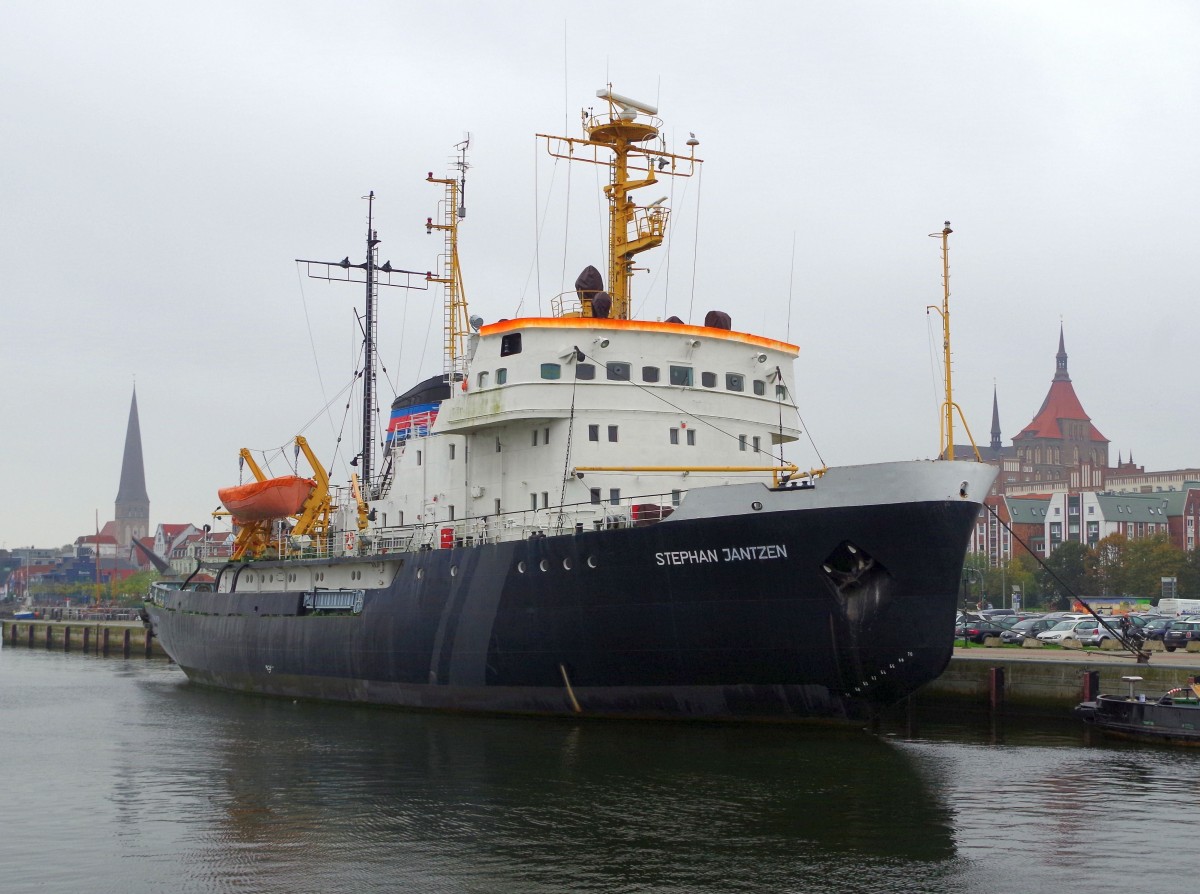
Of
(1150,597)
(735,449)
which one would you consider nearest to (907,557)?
(735,449)

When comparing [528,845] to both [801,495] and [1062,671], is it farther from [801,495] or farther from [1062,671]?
[1062,671]

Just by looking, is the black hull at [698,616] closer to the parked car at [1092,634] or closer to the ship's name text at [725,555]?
Answer: the ship's name text at [725,555]

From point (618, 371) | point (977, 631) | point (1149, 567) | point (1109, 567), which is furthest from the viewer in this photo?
point (1109, 567)

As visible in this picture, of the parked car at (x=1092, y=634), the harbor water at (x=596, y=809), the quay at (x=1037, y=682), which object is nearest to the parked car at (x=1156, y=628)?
the parked car at (x=1092, y=634)

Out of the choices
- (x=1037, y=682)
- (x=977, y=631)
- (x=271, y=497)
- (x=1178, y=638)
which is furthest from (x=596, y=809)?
(x=977, y=631)

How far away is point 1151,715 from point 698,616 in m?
8.44

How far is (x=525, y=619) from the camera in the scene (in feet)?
82.0

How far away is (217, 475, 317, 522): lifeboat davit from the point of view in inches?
1382

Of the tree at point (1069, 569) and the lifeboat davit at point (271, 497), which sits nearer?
the lifeboat davit at point (271, 497)

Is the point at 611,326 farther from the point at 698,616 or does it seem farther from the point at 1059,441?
the point at 1059,441

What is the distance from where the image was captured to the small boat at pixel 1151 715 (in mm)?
23125

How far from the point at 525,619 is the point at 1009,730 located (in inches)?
394

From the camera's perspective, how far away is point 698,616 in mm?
22844

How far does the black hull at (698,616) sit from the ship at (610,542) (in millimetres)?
40
